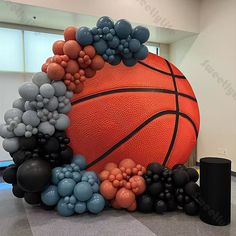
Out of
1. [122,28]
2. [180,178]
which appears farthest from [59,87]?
[180,178]

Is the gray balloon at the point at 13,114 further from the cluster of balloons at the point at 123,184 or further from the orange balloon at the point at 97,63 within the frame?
the cluster of balloons at the point at 123,184

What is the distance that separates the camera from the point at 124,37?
2.01 meters

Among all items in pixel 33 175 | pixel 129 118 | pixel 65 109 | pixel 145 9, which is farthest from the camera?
Result: pixel 145 9

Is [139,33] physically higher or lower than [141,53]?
higher

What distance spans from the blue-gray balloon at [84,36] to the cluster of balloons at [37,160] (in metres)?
0.75

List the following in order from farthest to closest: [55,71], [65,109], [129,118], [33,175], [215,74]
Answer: [215,74], [129,118], [65,109], [55,71], [33,175]

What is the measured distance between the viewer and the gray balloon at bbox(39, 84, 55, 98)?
1.88 metres

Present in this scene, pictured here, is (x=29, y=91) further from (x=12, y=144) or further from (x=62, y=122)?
(x=12, y=144)

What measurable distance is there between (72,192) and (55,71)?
0.94 meters

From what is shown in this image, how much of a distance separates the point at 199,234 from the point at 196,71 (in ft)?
11.4

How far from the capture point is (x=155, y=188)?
1976 millimetres

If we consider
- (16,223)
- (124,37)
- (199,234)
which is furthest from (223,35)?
(16,223)

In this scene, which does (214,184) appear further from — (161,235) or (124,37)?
(124,37)

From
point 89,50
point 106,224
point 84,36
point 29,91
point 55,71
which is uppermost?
point 84,36
